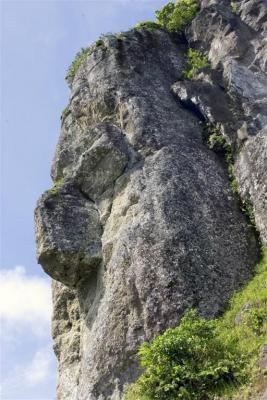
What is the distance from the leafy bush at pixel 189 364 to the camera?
10913 mm

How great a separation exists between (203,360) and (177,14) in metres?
22.7

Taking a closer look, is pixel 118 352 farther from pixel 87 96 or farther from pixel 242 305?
pixel 87 96

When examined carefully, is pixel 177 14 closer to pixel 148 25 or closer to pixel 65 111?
pixel 148 25

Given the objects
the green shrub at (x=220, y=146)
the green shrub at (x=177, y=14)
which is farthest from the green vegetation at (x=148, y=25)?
the green shrub at (x=220, y=146)

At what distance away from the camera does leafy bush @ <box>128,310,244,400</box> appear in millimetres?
10913

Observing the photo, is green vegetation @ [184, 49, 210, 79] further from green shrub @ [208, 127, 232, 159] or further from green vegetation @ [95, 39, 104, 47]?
green shrub @ [208, 127, 232, 159]

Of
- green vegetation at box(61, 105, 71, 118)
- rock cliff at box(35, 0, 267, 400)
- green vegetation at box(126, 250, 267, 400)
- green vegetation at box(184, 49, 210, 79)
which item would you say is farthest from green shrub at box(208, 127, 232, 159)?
green vegetation at box(126, 250, 267, 400)

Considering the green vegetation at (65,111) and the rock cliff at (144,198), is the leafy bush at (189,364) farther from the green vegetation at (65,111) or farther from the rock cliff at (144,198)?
the green vegetation at (65,111)

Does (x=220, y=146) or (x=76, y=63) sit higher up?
(x=76, y=63)

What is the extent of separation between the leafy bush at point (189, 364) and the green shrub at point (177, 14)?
68.4 feet

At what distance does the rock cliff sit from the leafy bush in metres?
2.57

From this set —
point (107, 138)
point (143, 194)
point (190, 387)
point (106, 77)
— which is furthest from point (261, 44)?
point (190, 387)

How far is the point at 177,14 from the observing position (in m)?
29.6

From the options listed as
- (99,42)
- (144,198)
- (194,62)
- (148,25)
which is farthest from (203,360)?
(148,25)
